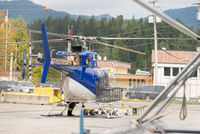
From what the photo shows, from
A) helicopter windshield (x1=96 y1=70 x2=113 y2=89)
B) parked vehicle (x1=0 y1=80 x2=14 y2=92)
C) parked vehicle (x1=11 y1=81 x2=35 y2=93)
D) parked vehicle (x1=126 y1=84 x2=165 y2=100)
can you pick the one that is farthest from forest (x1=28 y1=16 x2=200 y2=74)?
helicopter windshield (x1=96 y1=70 x2=113 y2=89)

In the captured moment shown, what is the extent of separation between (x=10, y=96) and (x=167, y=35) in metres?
114

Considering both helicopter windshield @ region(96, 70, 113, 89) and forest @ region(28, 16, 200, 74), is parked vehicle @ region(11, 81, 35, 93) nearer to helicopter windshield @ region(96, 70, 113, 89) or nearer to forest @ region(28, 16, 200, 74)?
helicopter windshield @ region(96, 70, 113, 89)

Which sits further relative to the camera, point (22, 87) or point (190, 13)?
point (22, 87)

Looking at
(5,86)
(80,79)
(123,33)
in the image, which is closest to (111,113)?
(80,79)

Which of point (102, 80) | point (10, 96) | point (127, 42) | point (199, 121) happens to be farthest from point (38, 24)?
point (199, 121)

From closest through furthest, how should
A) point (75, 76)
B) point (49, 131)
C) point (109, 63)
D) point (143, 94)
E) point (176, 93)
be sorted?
point (176, 93) < point (49, 131) < point (75, 76) < point (143, 94) < point (109, 63)

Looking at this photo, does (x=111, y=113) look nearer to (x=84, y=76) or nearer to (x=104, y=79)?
(x=104, y=79)

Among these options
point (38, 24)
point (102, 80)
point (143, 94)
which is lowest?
point (143, 94)

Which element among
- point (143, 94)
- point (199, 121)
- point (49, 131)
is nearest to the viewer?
point (199, 121)

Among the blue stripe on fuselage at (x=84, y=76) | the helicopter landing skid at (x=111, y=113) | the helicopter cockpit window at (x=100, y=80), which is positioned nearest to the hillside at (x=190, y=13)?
the helicopter cockpit window at (x=100, y=80)

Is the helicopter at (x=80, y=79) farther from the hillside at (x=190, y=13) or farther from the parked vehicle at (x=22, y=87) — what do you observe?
the parked vehicle at (x=22, y=87)

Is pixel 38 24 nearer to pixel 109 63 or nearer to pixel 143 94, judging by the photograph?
pixel 109 63

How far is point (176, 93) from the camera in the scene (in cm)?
433

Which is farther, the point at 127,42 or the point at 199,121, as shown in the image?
the point at 127,42
